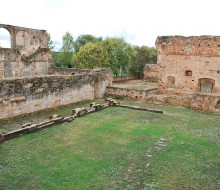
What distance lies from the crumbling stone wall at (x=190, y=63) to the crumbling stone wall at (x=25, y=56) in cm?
1256

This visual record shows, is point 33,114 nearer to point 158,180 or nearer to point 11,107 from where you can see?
point 11,107

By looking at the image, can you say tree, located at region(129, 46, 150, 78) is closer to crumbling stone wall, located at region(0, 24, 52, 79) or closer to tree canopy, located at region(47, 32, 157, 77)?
tree canopy, located at region(47, 32, 157, 77)

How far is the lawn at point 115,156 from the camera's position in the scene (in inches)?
261

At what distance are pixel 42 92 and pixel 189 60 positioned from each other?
1160 cm

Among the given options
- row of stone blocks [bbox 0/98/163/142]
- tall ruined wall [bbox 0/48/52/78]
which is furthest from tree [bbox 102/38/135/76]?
row of stone blocks [bbox 0/98/163/142]

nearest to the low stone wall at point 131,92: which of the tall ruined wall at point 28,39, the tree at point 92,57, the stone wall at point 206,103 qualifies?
the stone wall at point 206,103

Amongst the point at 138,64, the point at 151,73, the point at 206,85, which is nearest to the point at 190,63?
the point at 206,85

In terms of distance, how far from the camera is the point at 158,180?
22.1 feet

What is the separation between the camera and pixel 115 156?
27.1ft

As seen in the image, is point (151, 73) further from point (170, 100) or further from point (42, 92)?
point (42, 92)

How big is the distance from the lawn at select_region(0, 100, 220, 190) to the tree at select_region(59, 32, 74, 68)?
3212 centimetres

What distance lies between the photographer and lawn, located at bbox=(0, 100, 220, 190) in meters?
6.62

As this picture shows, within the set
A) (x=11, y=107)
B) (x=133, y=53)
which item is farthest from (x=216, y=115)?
(x=133, y=53)

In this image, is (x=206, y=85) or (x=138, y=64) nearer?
(x=206, y=85)
